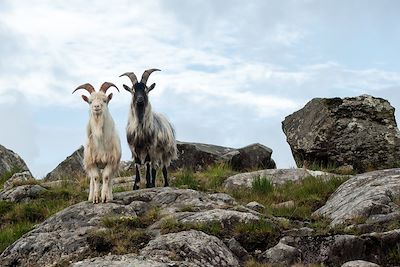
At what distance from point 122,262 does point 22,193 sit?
23.4ft

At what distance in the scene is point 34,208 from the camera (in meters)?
16.1

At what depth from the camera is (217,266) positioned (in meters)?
10.9

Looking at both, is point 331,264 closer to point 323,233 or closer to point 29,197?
point 323,233

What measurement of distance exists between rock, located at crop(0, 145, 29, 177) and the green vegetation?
5.28m

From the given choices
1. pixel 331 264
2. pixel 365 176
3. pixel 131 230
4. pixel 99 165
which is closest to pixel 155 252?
pixel 131 230

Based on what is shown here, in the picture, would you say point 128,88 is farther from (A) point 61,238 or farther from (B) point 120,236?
(B) point 120,236

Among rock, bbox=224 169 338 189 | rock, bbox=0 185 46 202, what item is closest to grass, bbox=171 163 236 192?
rock, bbox=224 169 338 189

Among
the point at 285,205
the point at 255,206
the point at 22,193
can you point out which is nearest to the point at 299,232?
the point at 255,206

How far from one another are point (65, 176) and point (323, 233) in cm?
1055

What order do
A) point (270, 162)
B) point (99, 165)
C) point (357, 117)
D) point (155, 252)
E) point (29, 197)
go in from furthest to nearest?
point (270, 162), point (357, 117), point (29, 197), point (99, 165), point (155, 252)

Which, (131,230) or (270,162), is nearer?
(131,230)

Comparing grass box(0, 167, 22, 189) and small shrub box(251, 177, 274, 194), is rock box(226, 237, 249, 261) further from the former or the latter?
grass box(0, 167, 22, 189)

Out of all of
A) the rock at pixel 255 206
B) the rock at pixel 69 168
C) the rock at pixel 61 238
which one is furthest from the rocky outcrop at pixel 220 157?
the rock at pixel 61 238

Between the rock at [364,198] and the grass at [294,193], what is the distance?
0.38 m
